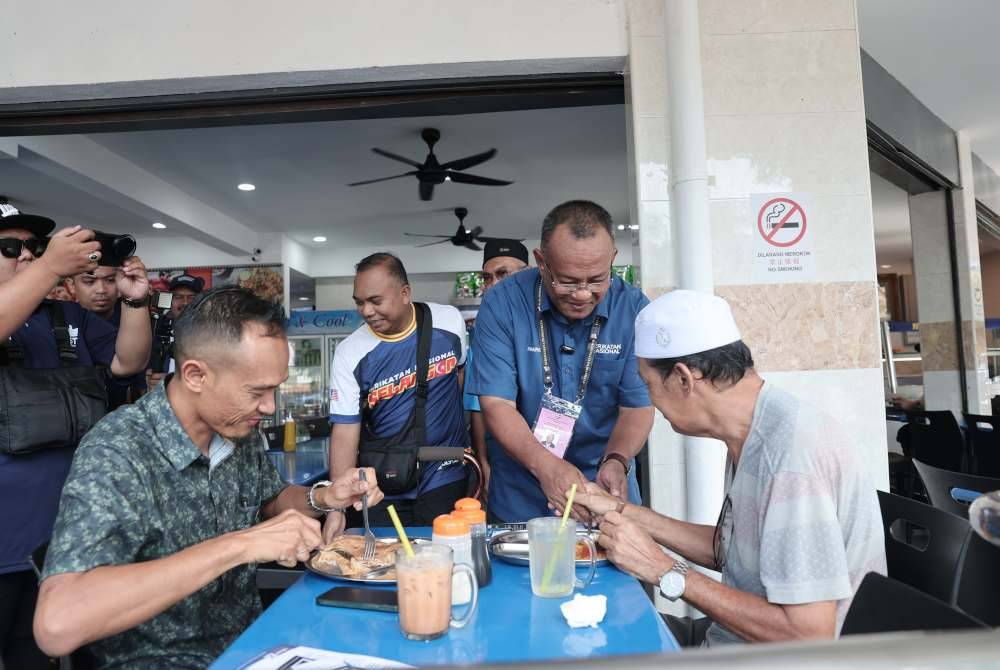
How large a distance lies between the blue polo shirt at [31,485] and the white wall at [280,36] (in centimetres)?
114

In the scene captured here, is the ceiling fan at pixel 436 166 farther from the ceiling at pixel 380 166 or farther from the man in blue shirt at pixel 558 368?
the man in blue shirt at pixel 558 368

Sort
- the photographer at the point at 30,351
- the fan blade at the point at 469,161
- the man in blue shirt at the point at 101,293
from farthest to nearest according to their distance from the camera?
the fan blade at the point at 469,161, the man in blue shirt at the point at 101,293, the photographer at the point at 30,351

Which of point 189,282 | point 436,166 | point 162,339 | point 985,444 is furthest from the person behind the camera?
point 436,166

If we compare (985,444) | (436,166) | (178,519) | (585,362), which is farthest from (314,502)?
(436,166)

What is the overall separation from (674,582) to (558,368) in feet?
3.51

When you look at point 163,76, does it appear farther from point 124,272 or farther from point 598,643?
point 598,643

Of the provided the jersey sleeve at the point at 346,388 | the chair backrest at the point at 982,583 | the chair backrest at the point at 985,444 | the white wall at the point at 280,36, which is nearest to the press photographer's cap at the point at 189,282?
the white wall at the point at 280,36

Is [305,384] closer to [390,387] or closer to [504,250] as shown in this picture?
[504,250]

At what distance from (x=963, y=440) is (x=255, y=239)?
8.42m

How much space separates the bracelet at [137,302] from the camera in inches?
103

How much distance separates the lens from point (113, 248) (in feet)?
7.77

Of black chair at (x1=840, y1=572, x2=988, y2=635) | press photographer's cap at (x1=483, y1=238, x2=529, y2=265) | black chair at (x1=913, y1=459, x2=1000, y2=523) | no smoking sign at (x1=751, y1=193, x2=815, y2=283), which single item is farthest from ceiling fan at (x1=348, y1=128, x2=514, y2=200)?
black chair at (x1=840, y1=572, x2=988, y2=635)

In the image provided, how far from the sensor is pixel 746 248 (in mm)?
2561

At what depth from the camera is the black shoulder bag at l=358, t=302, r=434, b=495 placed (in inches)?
106
